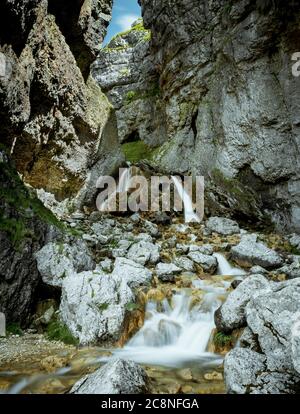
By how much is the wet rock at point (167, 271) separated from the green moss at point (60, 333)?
285 cm

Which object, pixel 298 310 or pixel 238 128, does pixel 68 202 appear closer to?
pixel 238 128

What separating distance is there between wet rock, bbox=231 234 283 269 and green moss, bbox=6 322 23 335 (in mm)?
6766

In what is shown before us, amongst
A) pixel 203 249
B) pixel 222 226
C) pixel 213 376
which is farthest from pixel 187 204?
pixel 213 376

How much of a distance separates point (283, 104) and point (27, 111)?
10642 millimetres

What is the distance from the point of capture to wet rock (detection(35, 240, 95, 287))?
308 inches

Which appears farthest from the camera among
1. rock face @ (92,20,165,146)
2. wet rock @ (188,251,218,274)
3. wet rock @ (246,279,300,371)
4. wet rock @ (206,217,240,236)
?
rock face @ (92,20,165,146)

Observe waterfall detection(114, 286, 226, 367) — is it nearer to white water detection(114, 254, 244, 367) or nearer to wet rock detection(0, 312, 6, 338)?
white water detection(114, 254, 244, 367)

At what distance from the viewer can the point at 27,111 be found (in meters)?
10.5

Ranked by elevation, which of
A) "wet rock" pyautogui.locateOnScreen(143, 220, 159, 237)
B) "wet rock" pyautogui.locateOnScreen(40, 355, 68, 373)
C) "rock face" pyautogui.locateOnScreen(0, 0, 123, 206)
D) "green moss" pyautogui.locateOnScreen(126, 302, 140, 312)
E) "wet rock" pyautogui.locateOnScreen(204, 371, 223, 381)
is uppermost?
"rock face" pyautogui.locateOnScreen(0, 0, 123, 206)

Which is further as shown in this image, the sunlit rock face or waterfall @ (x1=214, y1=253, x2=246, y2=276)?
the sunlit rock face

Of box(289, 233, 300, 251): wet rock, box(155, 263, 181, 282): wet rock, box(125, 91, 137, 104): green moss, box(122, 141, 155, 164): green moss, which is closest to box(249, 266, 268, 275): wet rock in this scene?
box(155, 263, 181, 282): wet rock

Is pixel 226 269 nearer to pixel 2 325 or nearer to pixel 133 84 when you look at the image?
pixel 2 325

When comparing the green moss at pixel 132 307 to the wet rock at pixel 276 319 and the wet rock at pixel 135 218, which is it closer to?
the wet rock at pixel 276 319

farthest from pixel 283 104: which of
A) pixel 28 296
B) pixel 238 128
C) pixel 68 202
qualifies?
pixel 28 296
